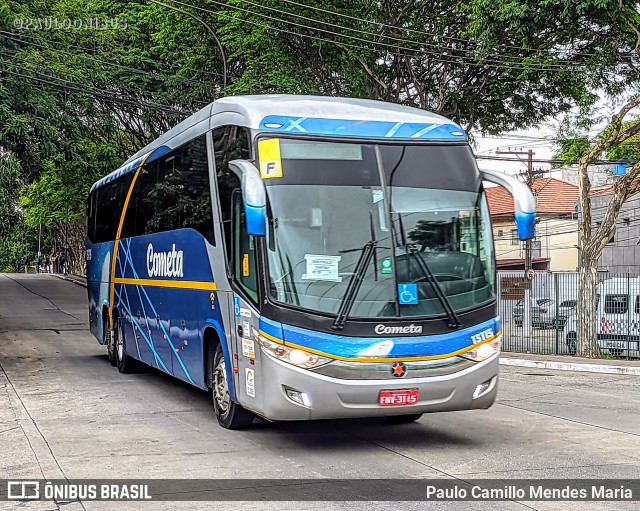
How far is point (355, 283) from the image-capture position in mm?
8453

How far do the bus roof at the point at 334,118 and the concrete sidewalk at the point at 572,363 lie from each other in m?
10.8

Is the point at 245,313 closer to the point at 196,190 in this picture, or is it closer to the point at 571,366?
the point at 196,190

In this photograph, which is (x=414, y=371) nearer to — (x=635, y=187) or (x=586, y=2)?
(x=586, y=2)

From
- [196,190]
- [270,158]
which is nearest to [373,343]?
[270,158]

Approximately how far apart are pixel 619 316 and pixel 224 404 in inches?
589

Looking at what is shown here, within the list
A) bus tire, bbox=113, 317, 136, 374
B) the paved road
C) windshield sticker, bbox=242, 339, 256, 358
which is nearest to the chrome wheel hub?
the paved road

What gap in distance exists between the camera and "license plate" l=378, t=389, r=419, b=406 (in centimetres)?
843

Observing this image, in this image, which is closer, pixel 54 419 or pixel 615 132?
pixel 54 419

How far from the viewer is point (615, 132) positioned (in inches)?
837

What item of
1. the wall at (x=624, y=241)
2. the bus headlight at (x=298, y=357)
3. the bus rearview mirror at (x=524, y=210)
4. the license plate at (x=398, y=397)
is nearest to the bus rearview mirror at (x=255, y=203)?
the bus headlight at (x=298, y=357)

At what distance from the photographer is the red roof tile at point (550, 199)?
6694cm

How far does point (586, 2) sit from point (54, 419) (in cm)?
A: 1400

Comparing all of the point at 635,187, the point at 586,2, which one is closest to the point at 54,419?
the point at 586,2

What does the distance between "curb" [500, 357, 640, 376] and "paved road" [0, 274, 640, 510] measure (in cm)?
362
